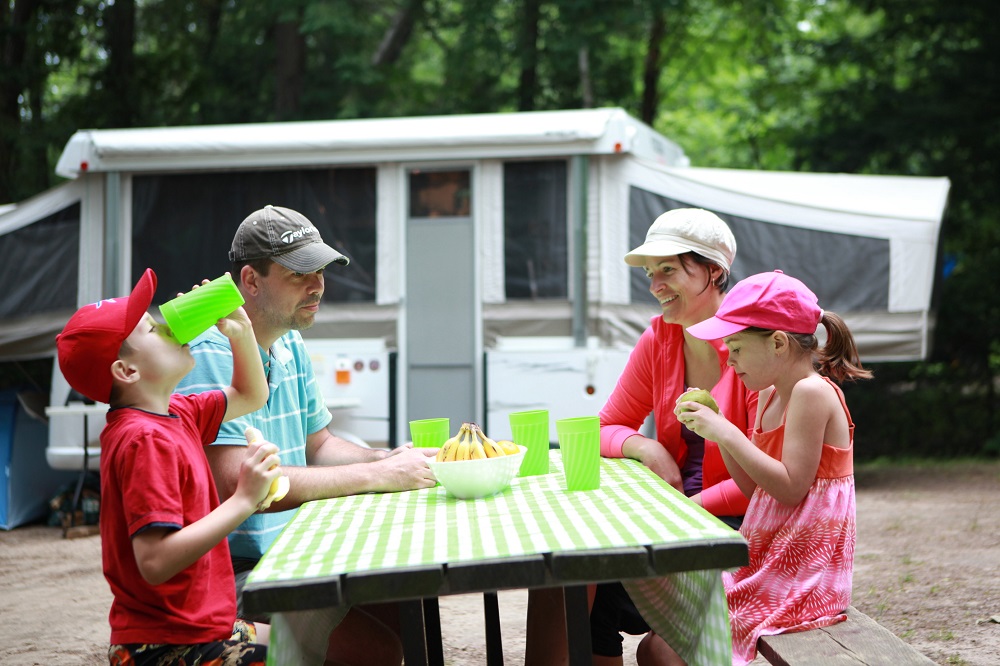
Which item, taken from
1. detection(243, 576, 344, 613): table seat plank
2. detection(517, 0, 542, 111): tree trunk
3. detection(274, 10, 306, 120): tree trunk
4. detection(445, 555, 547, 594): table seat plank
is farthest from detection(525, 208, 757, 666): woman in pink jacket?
detection(274, 10, 306, 120): tree trunk

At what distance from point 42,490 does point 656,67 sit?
8.80 metres

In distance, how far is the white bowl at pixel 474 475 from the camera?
2.44 m

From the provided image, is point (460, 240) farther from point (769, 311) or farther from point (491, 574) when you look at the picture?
point (491, 574)

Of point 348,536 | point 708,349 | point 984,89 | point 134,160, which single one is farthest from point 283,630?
point 984,89

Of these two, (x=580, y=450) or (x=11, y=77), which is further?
(x=11, y=77)

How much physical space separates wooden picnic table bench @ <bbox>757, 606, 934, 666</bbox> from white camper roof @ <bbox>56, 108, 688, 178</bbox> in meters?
4.79

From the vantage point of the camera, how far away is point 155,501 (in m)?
2.06

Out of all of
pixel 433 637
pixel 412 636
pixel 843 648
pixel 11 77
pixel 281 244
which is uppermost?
pixel 11 77

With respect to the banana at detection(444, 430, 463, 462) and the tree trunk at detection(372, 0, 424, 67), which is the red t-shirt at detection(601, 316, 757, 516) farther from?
the tree trunk at detection(372, 0, 424, 67)

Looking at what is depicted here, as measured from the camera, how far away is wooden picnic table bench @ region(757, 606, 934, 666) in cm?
224

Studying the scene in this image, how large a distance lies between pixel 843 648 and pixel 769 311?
2.61ft

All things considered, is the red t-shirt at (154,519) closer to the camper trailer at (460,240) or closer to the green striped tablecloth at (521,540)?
the green striped tablecloth at (521,540)

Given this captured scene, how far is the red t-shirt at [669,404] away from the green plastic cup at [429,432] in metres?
0.57

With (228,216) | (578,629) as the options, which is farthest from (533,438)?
(228,216)
